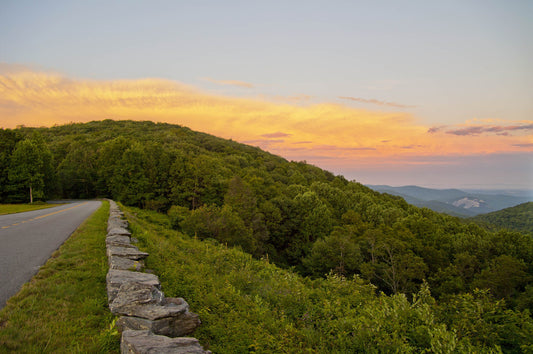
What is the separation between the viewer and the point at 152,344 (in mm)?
4246

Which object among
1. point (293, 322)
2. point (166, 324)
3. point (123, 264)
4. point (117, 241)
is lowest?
point (293, 322)

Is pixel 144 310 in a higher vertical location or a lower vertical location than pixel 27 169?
lower

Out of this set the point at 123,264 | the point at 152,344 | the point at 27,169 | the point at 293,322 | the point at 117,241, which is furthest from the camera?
the point at 27,169

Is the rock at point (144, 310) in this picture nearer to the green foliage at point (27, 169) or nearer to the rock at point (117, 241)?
the rock at point (117, 241)

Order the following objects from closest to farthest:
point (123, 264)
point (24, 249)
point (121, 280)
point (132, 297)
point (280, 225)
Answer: point (132, 297) → point (121, 280) → point (123, 264) → point (24, 249) → point (280, 225)

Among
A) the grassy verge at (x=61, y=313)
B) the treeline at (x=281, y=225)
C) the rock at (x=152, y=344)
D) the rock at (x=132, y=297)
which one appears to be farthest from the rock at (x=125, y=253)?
the treeline at (x=281, y=225)

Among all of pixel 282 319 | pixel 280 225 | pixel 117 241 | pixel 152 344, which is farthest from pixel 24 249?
pixel 280 225

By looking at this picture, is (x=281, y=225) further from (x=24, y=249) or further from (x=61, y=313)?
(x=61, y=313)

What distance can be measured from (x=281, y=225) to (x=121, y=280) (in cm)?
4787

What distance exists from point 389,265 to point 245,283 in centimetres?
3702

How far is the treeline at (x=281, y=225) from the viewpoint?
33.3m

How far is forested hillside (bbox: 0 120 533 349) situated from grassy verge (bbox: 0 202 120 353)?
19.5 metres

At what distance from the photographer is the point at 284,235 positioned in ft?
176

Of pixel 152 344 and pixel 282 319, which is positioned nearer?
pixel 152 344
